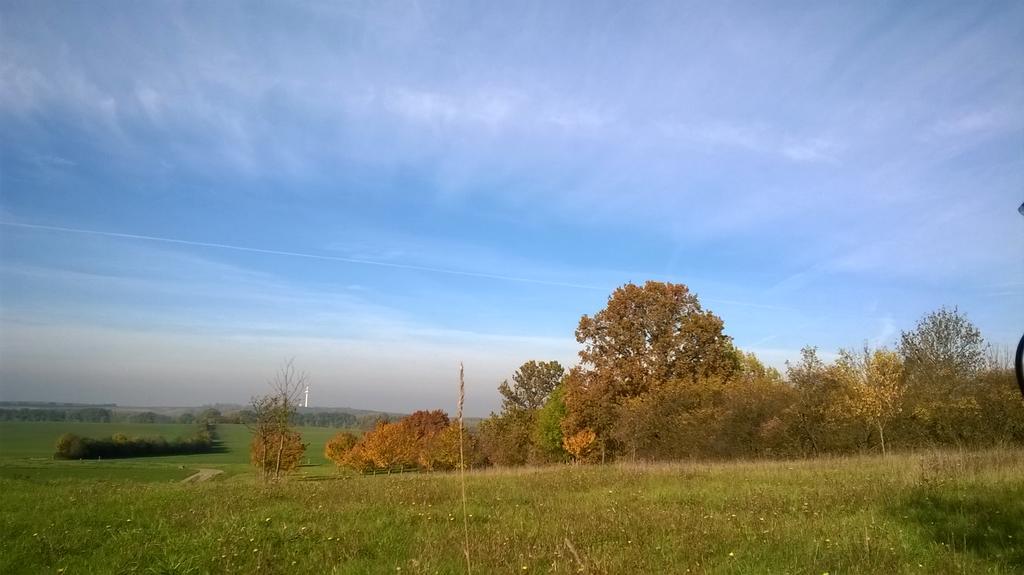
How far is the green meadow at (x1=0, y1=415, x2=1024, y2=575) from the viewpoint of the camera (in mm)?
5652

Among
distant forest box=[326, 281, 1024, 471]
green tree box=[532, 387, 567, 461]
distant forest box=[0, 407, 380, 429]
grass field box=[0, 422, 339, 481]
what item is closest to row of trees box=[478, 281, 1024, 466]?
distant forest box=[326, 281, 1024, 471]

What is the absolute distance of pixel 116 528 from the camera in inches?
307

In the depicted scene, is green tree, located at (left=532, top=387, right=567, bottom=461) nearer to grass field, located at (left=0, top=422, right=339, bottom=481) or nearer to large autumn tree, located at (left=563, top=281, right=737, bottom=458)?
large autumn tree, located at (left=563, top=281, right=737, bottom=458)

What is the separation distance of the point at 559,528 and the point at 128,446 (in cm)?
11397

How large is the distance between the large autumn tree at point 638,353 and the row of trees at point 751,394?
0.24ft

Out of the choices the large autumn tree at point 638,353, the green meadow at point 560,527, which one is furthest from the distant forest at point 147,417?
the green meadow at point 560,527

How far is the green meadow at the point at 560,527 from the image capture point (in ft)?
18.5

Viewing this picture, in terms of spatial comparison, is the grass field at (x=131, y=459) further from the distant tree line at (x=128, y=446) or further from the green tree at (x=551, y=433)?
the green tree at (x=551, y=433)

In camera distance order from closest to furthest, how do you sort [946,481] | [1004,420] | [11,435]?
[946,481] < [1004,420] < [11,435]

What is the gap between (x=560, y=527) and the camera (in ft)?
24.6

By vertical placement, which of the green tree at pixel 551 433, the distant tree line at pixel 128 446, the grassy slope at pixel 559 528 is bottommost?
the distant tree line at pixel 128 446

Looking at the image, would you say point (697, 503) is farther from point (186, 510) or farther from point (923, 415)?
point (923, 415)

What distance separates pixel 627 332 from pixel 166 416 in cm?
16633

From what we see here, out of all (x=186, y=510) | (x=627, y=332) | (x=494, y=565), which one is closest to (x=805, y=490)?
(x=494, y=565)
